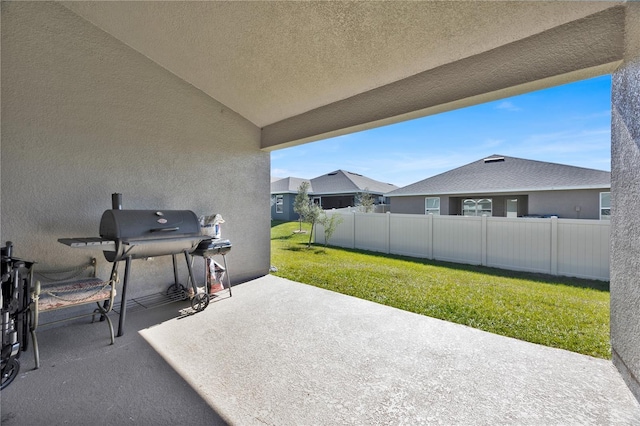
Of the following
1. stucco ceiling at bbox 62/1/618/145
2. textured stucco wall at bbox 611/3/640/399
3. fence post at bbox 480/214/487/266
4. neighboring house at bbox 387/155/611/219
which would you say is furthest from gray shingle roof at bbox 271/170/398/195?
textured stucco wall at bbox 611/3/640/399

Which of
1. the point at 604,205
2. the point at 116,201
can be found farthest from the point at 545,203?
the point at 116,201

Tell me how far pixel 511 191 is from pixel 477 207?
1.95m

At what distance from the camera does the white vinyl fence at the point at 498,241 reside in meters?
5.62

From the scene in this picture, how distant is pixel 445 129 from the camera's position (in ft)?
34.0

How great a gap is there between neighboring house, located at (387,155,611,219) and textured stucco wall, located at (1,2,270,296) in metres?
9.89

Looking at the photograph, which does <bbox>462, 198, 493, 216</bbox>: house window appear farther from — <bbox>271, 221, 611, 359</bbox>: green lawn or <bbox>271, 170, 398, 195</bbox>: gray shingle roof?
<bbox>271, 170, 398, 195</bbox>: gray shingle roof

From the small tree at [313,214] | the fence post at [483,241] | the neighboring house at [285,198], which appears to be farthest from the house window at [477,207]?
the neighboring house at [285,198]

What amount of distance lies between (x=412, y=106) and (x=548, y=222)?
5098mm

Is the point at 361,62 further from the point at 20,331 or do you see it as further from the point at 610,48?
the point at 20,331

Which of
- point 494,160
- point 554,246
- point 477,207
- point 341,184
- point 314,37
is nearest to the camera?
point 314,37

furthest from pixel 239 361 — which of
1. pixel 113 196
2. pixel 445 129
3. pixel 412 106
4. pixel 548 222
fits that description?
pixel 445 129

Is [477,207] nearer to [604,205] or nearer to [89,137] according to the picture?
[604,205]

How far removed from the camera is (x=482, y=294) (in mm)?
4586

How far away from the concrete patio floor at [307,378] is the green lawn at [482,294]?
0.47m
